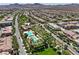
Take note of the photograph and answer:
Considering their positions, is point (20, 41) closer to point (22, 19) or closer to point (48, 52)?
point (22, 19)

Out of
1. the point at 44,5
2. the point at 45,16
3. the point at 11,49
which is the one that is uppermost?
the point at 44,5

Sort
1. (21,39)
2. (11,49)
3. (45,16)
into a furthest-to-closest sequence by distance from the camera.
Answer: (45,16)
(21,39)
(11,49)

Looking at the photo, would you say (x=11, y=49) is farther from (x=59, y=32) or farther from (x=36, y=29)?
(x=59, y=32)

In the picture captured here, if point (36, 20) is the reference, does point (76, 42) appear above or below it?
below

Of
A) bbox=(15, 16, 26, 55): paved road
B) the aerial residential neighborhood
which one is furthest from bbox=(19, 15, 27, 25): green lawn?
bbox=(15, 16, 26, 55): paved road

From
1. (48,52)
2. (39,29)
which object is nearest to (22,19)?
(39,29)

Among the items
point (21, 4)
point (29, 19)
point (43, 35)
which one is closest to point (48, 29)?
point (43, 35)

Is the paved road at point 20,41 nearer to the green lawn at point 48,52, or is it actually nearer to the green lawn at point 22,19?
the green lawn at point 22,19

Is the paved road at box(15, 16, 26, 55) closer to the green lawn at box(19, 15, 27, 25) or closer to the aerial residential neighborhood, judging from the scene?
the aerial residential neighborhood
